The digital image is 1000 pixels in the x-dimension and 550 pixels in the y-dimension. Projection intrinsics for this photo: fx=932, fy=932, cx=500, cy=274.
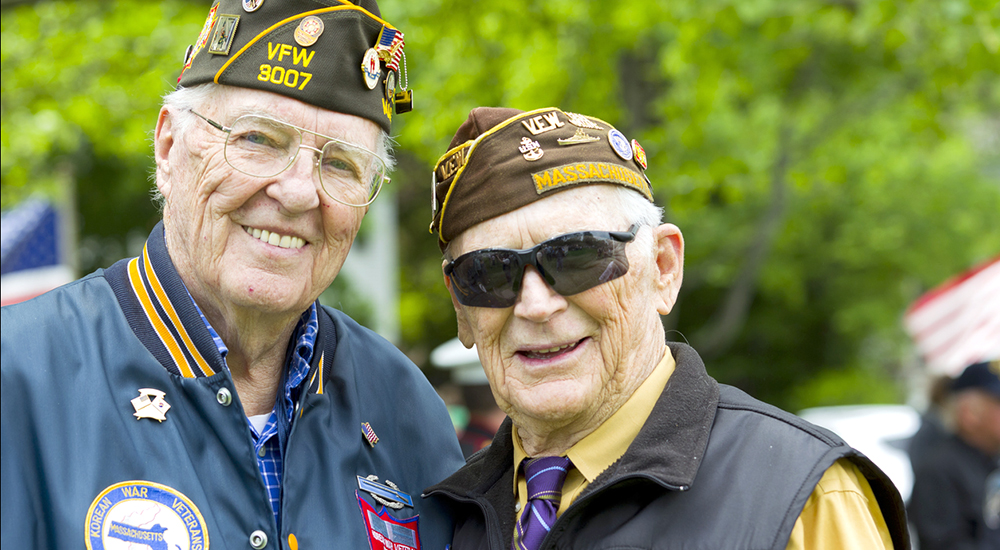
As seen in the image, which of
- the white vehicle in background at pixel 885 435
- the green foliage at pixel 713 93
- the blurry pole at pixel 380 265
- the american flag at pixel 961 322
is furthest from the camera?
the blurry pole at pixel 380 265

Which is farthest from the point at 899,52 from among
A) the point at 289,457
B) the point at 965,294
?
the point at 289,457

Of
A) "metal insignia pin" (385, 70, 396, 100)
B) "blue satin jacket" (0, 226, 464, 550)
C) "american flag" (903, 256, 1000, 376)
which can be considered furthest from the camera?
"american flag" (903, 256, 1000, 376)

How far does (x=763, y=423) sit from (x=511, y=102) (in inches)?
209

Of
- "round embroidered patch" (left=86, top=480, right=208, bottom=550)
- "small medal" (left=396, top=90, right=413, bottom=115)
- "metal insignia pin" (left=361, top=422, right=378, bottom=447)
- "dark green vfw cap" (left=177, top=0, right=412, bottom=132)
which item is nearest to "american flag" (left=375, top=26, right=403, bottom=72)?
"dark green vfw cap" (left=177, top=0, right=412, bottom=132)

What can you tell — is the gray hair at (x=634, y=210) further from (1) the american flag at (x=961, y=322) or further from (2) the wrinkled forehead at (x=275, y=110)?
(1) the american flag at (x=961, y=322)

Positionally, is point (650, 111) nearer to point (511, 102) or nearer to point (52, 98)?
point (511, 102)

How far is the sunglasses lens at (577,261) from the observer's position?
234cm

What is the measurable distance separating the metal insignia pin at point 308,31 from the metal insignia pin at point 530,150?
608mm

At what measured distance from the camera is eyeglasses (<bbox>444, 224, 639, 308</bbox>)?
235 cm

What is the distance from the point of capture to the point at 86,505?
6.59 ft

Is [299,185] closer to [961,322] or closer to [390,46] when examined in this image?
[390,46]

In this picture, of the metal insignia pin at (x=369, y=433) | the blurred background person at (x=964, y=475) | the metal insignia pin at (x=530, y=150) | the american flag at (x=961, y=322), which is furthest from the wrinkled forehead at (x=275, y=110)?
the american flag at (x=961, y=322)

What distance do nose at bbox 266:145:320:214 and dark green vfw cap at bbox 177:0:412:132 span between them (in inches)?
5.6

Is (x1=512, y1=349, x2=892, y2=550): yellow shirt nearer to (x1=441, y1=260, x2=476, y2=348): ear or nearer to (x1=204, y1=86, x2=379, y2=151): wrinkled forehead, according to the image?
(x1=441, y1=260, x2=476, y2=348): ear
